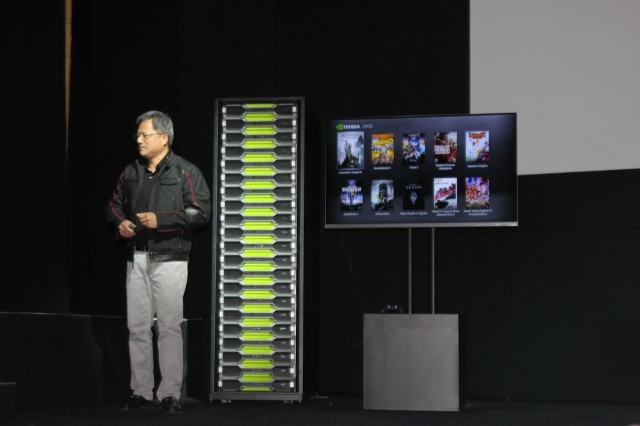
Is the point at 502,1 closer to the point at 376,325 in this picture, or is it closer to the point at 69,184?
the point at 376,325

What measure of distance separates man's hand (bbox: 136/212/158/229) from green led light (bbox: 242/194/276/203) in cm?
100

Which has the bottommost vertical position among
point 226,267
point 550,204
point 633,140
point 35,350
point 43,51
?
point 35,350

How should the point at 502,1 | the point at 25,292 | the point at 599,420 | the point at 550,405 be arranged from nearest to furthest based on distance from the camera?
the point at 599,420, the point at 25,292, the point at 550,405, the point at 502,1

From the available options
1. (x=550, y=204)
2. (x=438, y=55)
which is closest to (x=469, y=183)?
(x=550, y=204)

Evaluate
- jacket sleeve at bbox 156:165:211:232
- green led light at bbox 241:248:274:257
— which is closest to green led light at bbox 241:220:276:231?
green led light at bbox 241:248:274:257

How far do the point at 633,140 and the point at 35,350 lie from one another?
12.7 ft

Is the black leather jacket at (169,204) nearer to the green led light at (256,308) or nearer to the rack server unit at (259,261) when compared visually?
the rack server unit at (259,261)

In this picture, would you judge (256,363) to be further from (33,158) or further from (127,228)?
(33,158)

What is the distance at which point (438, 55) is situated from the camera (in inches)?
269

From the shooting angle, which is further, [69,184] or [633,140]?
[69,184]

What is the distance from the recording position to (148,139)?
558cm

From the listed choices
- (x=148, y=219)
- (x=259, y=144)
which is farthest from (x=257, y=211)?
(x=148, y=219)

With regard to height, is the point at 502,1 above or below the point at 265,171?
above

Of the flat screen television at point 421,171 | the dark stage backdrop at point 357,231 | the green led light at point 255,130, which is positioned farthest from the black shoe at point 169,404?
the green led light at point 255,130
